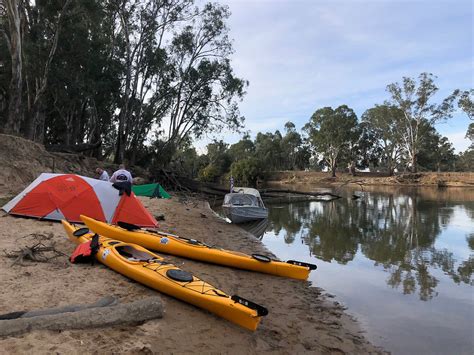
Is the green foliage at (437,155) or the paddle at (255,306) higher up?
the green foliage at (437,155)

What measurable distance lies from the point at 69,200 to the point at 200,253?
11.7 ft

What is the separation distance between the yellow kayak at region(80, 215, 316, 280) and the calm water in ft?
2.94

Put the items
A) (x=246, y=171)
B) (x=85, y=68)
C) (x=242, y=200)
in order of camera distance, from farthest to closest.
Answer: (x=246, y=171), (x=85, y=68), (x=242, y=200)

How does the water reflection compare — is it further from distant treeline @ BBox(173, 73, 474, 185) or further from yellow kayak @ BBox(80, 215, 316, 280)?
distant treeline @ BBox(173, 73, 474, 185)

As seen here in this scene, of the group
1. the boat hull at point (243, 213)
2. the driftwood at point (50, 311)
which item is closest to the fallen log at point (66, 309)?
the driftwood at point (50, 311)

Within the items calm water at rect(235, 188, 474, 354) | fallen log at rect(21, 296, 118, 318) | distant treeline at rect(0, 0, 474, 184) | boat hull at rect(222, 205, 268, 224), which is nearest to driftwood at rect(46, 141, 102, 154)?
distant treeline at rect(0, 0, 474, 184)

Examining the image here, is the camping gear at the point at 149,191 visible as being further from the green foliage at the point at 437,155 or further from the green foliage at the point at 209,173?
the green foliage at the point at 437,155

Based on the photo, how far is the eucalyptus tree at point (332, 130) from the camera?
6019cm

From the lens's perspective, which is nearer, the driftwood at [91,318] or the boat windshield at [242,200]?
the driftwood at [91,318]

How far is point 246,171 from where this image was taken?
56.1 meters

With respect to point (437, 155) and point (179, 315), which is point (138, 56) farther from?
point (437, 155)

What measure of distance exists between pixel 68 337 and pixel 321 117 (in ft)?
201

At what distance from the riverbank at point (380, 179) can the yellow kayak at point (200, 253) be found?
46.7m

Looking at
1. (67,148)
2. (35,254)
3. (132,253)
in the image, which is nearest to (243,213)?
(132,253)
